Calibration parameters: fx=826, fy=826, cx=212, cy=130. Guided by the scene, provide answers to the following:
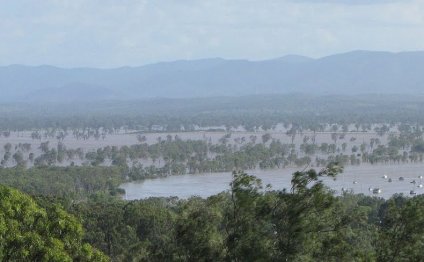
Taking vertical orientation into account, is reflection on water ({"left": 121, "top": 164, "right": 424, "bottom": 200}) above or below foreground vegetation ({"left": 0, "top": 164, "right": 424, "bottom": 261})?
below

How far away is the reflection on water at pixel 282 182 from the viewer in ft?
183

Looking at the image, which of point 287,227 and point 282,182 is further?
point 282,182

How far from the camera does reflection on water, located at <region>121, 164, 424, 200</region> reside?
55.8 meters

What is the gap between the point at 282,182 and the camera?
60.3 meters

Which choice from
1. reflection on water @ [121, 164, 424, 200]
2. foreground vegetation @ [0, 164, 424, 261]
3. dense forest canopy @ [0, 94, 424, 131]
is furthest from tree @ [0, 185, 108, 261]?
dense forest canopy @ [0, 94, 424, 131]

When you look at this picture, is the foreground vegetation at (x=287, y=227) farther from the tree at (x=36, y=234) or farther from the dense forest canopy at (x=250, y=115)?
the dense forest canopy at (x=250, y=115)

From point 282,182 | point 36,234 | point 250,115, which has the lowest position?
point 282,182

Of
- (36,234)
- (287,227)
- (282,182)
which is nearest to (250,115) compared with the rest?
(282,182)

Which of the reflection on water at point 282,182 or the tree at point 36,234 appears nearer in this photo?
the tree at point 36,234

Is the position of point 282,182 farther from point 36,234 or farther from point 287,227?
point 36,234

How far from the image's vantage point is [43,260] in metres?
9.93

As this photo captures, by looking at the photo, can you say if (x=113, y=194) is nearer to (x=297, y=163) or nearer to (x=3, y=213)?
(x=297, y=163)

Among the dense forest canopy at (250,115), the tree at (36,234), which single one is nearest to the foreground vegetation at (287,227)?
the tree at (36,234)

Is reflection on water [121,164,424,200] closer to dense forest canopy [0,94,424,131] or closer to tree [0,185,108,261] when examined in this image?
tree [0,185,108,261]
